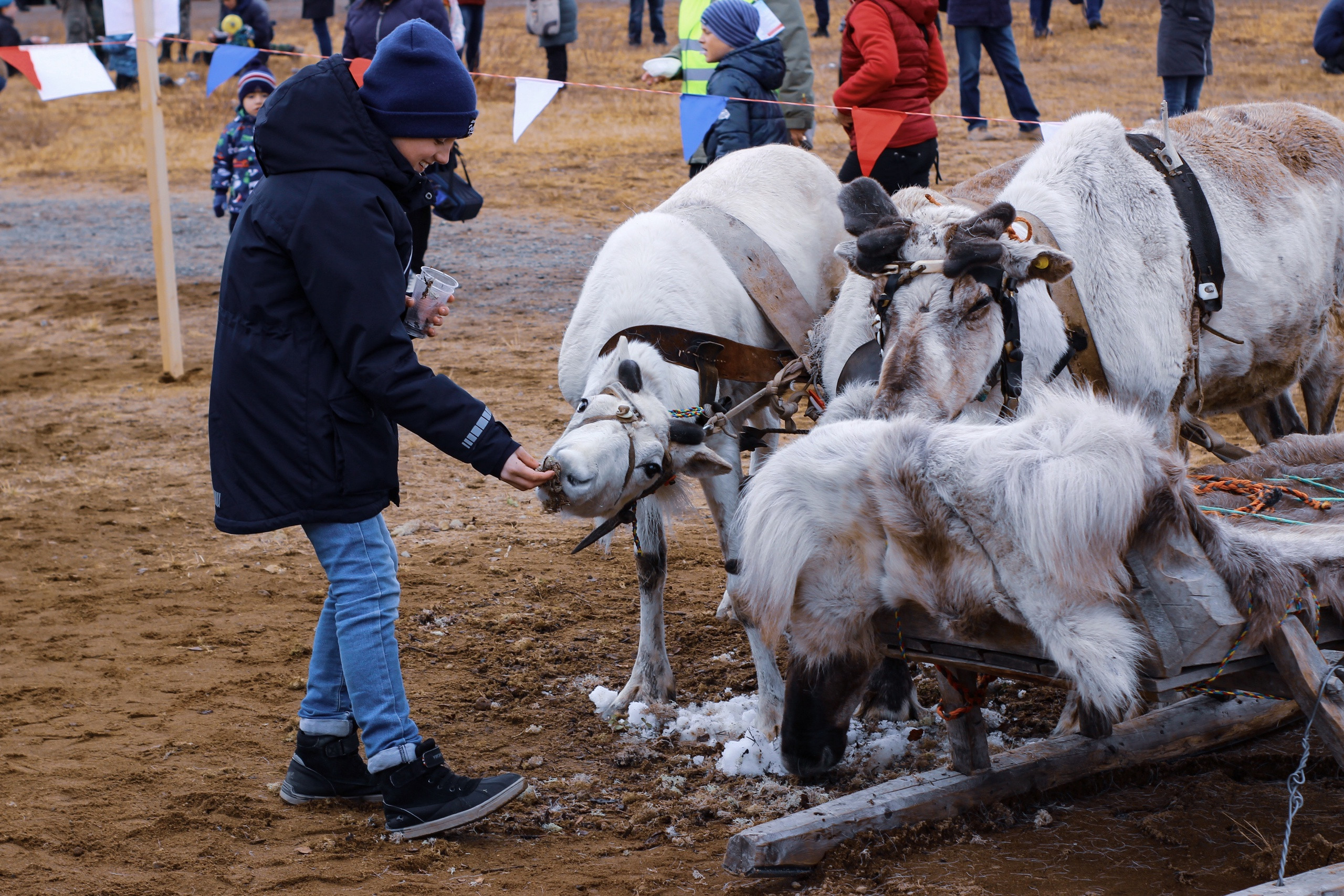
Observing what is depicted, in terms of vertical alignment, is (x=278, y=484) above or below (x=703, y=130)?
below

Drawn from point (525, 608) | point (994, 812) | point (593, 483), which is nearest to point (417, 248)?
point (525, 608)

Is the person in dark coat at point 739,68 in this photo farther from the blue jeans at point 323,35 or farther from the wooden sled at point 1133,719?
the blue jeans at point 323,35

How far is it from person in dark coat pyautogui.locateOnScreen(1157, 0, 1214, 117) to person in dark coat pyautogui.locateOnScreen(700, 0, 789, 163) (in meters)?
3.72

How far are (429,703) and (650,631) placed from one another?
828mm

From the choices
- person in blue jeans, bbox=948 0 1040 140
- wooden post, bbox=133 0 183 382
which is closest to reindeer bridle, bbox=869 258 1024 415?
wooden post, bbox=133 0 183 382

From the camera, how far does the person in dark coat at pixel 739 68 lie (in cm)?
691

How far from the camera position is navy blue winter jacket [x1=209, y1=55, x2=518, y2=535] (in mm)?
3035

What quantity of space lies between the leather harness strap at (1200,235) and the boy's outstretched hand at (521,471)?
8.00 feet

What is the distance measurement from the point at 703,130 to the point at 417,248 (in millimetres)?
1733

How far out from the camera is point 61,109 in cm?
2097

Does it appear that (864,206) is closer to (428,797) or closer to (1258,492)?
(1258,492)

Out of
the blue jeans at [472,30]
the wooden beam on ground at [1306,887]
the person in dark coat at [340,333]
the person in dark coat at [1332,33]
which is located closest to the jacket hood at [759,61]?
the person in dark coat at [340,333]

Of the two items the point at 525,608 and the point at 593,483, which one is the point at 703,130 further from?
the point at 593,483

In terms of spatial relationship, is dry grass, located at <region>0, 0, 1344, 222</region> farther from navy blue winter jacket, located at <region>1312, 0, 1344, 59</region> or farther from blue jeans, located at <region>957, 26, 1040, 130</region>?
navy blue winter jacket, located at <region>1312, 0, 1344, 59</region>
